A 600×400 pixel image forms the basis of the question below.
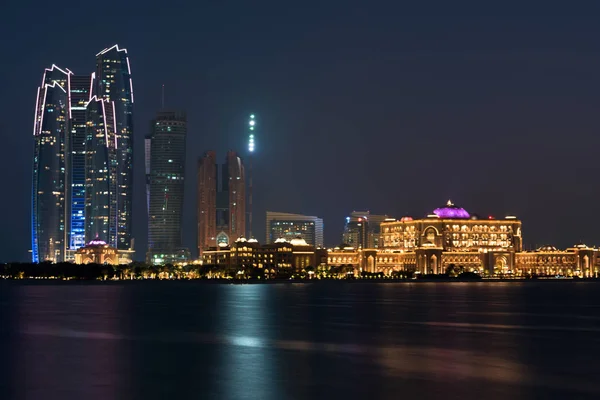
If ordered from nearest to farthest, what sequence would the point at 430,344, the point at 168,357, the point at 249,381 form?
the point at 249,381
the point at 168,357
the point at 430,344

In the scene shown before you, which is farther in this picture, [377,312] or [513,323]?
[377,312]

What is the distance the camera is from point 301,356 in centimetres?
4359

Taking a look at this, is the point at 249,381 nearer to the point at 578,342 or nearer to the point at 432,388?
the point at 432,388

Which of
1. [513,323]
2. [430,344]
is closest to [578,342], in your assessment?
[430,344]

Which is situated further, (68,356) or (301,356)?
(68,356)

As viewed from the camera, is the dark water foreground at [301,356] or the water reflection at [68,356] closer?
the dark water foreground at [301,356]

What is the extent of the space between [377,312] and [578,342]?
3041 cm

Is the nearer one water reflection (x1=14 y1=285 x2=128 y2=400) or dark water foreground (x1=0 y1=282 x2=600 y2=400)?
dark water foreground (x1=0 y1=282 x2=600 y2=400)

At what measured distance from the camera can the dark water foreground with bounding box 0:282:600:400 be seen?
3319 cm

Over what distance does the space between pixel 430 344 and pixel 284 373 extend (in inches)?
535

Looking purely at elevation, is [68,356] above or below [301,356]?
above

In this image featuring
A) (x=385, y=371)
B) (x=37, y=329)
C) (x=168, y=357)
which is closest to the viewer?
(x=385, y=371)

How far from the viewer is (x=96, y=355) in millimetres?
44219

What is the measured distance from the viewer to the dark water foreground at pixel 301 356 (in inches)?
1307
